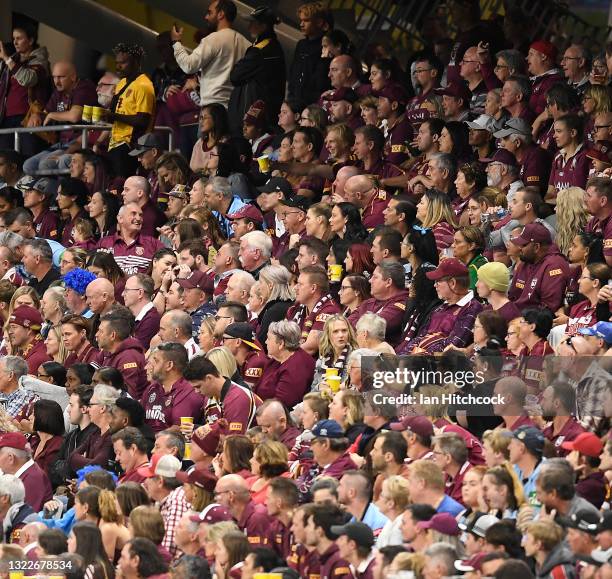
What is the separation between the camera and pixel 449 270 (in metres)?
12.9

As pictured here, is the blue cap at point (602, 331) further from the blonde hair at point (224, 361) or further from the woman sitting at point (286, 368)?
the blonde hair at point (224, 361)

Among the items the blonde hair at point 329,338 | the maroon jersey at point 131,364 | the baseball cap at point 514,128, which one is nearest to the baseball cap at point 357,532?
the blonde hair at point 329,338

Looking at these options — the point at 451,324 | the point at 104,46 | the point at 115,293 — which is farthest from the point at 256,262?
the point at 104,46

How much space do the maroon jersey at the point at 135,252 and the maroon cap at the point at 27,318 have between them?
1124mm

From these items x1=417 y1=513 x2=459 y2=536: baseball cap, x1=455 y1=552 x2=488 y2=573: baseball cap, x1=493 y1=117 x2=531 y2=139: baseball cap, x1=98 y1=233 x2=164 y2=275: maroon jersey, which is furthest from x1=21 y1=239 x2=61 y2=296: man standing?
x1=455 y1=552 x2=488 y2=573: baseball cap

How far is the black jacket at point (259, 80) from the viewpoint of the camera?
17.4 meters

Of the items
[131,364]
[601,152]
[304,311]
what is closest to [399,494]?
[304,311]

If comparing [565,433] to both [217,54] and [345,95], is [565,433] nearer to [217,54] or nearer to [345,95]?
[345,95]

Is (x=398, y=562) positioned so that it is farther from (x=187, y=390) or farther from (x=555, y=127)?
(x=555, y=127)

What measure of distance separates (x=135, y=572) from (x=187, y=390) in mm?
2742

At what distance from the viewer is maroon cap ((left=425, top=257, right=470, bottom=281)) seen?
42.4ft

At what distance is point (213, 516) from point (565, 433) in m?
1.92

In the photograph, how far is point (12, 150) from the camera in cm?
1870

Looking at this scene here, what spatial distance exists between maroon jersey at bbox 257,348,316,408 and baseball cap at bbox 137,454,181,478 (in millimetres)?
1398
